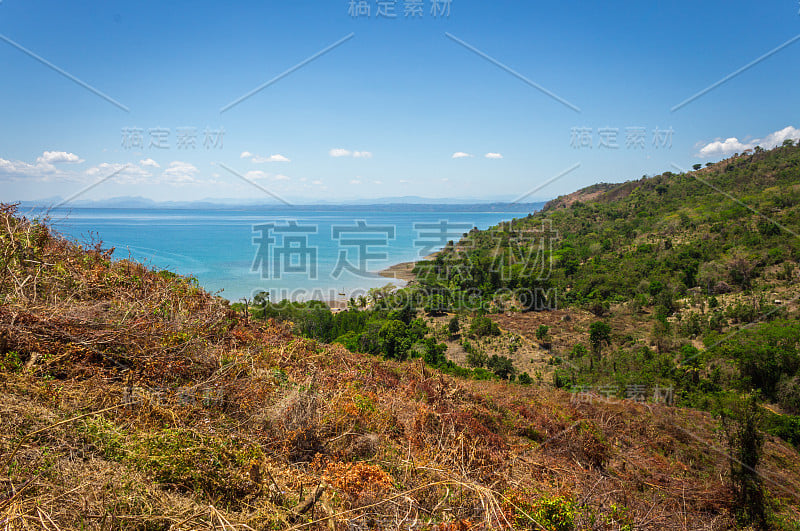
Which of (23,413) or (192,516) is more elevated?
(23,413)

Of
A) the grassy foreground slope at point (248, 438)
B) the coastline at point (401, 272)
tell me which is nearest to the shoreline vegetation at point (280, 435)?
the grassy foreground slope at point (248, 438)

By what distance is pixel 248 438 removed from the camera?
3535 millimetres

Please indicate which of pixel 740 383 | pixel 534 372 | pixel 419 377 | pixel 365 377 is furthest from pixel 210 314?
pixel 740 383

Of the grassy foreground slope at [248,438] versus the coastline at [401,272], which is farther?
the coastline at [401,272]

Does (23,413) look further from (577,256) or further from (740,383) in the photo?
(577,256)

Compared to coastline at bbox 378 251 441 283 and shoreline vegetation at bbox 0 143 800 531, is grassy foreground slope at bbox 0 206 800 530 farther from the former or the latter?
coastline at bbox 378 251 441 283

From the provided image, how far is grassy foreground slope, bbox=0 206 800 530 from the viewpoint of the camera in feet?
8.76

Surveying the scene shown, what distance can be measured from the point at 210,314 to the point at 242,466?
3.61 m

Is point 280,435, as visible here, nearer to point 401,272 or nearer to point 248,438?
point 248,438

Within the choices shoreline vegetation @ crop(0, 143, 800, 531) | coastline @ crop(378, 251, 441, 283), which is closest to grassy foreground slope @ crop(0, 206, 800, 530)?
shoreline vegetation @ crop(0, 143, 800, 531)

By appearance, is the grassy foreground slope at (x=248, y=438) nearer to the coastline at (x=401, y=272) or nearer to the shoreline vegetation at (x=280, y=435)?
the shoreline vegetation at (x=280, y=435)

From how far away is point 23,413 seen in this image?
2957 millimetres

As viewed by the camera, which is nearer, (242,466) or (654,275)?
(242,466)

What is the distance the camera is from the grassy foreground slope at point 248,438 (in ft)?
8.76
